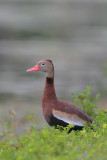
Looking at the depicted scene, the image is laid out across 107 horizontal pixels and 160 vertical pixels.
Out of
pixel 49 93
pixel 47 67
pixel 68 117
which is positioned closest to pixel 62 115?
pixel 68 117

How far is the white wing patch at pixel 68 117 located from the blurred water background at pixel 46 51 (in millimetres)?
2748

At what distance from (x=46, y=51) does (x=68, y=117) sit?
12472 mm

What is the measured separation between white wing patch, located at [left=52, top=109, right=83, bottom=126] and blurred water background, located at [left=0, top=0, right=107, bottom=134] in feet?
9.02

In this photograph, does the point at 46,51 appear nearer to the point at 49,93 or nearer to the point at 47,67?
the point at 47,67

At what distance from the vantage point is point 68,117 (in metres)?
6.89

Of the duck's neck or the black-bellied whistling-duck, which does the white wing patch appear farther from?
the duck's neck

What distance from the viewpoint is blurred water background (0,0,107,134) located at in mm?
13781

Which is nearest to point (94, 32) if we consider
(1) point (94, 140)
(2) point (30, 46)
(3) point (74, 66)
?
(2) point (30, 46)

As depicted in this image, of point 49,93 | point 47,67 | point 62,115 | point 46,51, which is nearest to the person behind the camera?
point 62,115

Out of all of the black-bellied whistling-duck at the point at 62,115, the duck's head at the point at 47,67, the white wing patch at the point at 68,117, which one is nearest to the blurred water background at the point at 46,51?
the duck's head at the point at 47,67

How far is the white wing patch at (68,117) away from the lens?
6.83 metres

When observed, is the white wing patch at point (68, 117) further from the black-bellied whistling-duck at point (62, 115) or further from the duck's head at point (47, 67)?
the duck's head at point (47, 67)

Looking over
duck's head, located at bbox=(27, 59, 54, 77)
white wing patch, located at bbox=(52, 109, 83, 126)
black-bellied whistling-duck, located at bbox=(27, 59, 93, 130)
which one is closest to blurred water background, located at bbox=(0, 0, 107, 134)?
duck's head, located at bbox=(27, 59, 54, 77)

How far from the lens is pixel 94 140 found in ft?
17.8
